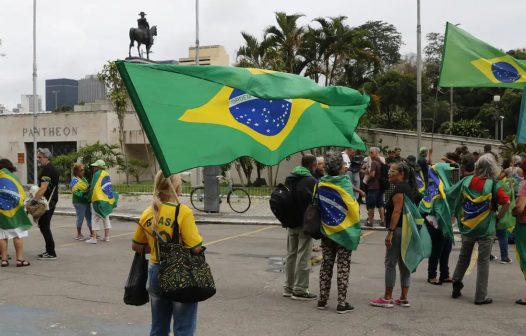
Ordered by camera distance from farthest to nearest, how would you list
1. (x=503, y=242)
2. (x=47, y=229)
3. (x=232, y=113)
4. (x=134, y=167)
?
1. (x=134, y=167)
2. (x=47, y=229)
3. (x=503, y=242)
4. (x=232, y=113)

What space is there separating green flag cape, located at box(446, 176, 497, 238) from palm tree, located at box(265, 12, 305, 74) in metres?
22.0

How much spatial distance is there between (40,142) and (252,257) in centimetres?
3177

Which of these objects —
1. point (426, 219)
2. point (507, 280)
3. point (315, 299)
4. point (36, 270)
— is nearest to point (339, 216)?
point (315, 299)

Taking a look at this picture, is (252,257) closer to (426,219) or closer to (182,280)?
(426,219)

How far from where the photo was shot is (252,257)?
10414 millimetres

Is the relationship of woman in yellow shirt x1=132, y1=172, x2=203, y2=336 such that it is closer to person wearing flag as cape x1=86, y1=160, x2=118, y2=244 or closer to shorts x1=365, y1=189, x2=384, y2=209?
person wearing flag as cape x1=86, y1=160, x2=118, y2=244

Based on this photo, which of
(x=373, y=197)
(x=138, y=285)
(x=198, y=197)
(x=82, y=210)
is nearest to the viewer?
(x=138, y=285)

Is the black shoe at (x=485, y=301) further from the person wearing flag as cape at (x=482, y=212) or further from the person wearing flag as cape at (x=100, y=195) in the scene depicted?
the person wearing flag as cape at (x=100, y=195)

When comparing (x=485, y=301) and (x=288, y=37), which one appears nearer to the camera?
(x=485, y=301)

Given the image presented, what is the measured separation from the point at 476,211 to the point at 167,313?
4.27 m

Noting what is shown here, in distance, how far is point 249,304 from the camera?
7098mm

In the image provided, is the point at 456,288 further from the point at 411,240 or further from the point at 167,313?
the point at 167,313

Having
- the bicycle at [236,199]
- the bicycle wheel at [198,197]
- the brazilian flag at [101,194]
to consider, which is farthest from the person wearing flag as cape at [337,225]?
the bicycle wheel at [198,197]

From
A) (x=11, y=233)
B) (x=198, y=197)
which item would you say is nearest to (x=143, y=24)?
(x=198, y=197)
